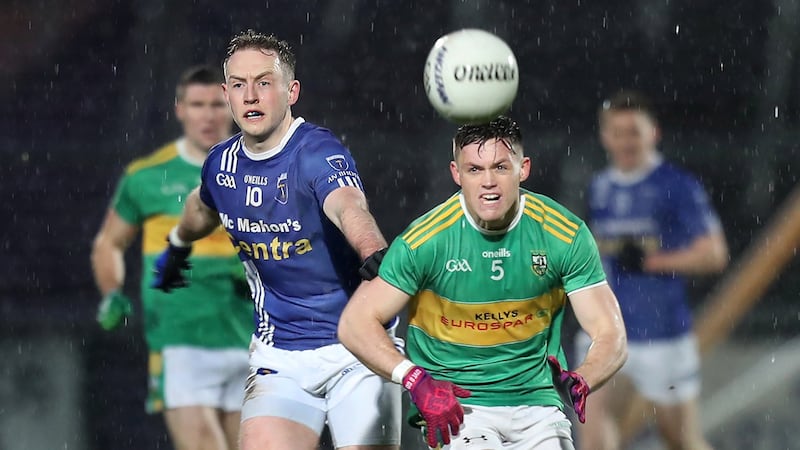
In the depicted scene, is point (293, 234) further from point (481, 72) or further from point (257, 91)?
point (481, 72)

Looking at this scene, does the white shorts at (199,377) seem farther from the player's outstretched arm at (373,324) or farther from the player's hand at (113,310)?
the player's outstretched arm at (373,324)

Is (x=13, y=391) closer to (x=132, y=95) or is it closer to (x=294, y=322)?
(x=132, y=95)

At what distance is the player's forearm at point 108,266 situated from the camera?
7.33 m

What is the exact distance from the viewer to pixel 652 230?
771 centimetres

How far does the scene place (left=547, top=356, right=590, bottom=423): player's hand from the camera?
4461 millimetres

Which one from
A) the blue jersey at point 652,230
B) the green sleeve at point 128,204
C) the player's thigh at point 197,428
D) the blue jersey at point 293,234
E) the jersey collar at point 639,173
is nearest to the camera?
the blue jersey at point 293,234

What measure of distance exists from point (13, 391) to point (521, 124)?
3.36 meters

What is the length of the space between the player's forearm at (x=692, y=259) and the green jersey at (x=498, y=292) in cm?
268

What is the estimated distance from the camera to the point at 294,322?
522 centimetres

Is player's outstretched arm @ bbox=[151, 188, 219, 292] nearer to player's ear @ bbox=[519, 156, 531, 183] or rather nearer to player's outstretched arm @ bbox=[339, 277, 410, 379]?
player's outstretched arm @ bbox=[339, 277, 410, 379]

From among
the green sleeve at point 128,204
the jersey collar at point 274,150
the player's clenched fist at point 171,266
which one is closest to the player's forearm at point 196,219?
the player's clenched fist at point 171,266

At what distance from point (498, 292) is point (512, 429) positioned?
1.47 ft

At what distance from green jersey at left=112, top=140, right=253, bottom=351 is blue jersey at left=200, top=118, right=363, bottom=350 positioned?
1703 millimetres

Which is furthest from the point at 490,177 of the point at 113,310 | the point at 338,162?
the point at 113,310
